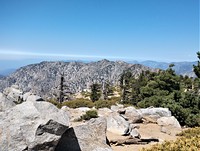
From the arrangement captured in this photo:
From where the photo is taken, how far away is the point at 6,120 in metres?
9.94

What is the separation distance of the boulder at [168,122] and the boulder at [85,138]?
39.9 ft

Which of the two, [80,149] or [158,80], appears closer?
[80,149]

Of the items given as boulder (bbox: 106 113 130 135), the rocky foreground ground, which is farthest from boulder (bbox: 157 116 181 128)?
boulder (bbox: 106 113 130 135)

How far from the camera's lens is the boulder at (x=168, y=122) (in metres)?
22.8

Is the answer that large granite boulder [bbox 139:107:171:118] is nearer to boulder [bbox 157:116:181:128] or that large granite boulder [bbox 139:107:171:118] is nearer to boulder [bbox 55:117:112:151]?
boulder [bbox 157:116:181:128]

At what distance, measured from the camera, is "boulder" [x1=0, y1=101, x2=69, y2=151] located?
9.20m

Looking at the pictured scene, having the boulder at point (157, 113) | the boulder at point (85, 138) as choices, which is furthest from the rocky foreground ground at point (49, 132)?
the boulder at point (157, 113)

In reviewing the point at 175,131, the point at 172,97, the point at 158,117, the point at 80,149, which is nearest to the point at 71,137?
the point at 80,149

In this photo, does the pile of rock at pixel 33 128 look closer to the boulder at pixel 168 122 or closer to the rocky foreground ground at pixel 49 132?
the rocky foreground ground at pixel 49 132

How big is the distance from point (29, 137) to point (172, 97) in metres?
23.6

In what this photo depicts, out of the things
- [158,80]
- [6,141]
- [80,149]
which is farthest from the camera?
[158,80]

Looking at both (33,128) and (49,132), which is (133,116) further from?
(33,128)

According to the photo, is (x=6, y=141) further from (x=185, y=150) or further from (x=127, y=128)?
(x=127, y=128)

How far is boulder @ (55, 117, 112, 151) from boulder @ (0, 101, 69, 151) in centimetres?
149
